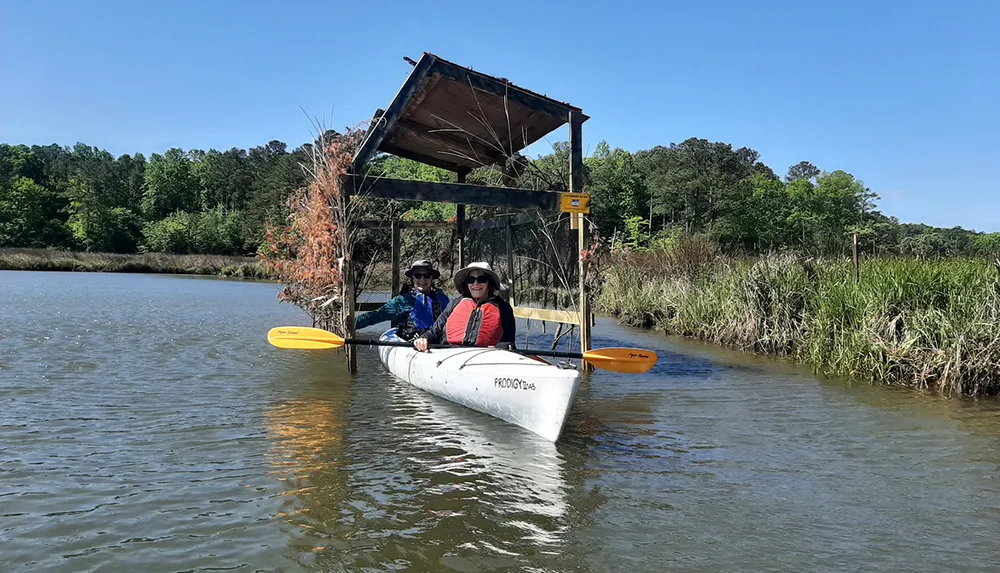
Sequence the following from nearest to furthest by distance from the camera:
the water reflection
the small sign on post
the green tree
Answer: the water reflection < the small sign on post < the green tree

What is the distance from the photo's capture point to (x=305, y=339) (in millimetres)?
8492

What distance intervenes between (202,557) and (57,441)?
10.6 ft

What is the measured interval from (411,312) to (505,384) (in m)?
3.92

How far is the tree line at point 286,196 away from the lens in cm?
5381

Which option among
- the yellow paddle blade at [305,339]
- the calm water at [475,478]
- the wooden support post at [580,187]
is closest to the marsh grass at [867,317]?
the calm water at [475,478]

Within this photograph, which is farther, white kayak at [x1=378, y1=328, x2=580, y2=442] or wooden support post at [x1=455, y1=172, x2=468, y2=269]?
wooden support post at [x1=455, y1=172, x2=468, y2=269]

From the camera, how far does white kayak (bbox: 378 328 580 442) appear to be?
5684 mm

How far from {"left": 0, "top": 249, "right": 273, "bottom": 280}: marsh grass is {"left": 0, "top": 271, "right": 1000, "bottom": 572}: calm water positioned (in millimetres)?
40563

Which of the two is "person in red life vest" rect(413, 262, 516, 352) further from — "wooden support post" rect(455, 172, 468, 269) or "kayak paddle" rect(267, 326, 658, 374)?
"wooden support post" rect(455, 172, 468, 269)

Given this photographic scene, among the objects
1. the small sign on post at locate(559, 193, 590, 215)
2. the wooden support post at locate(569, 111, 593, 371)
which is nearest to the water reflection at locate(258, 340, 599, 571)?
the wooden support post at locate(569, 111, 593, 371)

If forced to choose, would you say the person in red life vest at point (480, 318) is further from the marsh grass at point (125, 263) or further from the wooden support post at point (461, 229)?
the marsh grass at point (125, 263)

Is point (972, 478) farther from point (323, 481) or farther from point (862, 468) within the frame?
point (323, 481)

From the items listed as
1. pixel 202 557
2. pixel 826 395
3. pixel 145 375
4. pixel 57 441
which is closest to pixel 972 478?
pixel 826 395

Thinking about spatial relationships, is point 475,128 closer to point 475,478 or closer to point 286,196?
point 475,478
